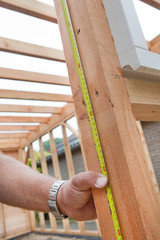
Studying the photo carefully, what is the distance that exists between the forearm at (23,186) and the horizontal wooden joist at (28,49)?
2.08 metres

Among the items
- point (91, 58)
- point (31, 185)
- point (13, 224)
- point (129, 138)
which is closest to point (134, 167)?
point (129, 138)

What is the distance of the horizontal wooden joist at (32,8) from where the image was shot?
2.35 meters

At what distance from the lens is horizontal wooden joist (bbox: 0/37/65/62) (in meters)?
2.90

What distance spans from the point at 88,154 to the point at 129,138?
16 centimetres

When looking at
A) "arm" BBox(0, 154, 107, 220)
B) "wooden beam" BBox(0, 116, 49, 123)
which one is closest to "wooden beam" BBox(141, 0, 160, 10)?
"arm" BBox(0, 154, 107, 220)

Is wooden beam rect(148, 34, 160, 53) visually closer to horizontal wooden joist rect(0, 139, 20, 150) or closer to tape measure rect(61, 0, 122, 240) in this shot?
tape measure rect(61, 0, 122, 240)

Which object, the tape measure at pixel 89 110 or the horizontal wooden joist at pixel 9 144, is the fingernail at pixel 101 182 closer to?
the tape measure at pixel 89 110

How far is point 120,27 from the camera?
83cm

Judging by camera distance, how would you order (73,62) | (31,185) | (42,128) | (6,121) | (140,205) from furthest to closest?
(42,128) → (6,121) → (31,185) → (73,62) → (140,205)

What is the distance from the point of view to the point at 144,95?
900 mm

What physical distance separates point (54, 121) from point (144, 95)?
5291 mm

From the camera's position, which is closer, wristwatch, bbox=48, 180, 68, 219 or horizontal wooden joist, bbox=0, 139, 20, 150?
wristwatch, bbox=48, 180, 68, 219

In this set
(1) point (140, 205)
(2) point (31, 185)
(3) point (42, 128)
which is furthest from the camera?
(3) point (42, 128)

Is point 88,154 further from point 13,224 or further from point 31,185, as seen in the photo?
point 13,224
